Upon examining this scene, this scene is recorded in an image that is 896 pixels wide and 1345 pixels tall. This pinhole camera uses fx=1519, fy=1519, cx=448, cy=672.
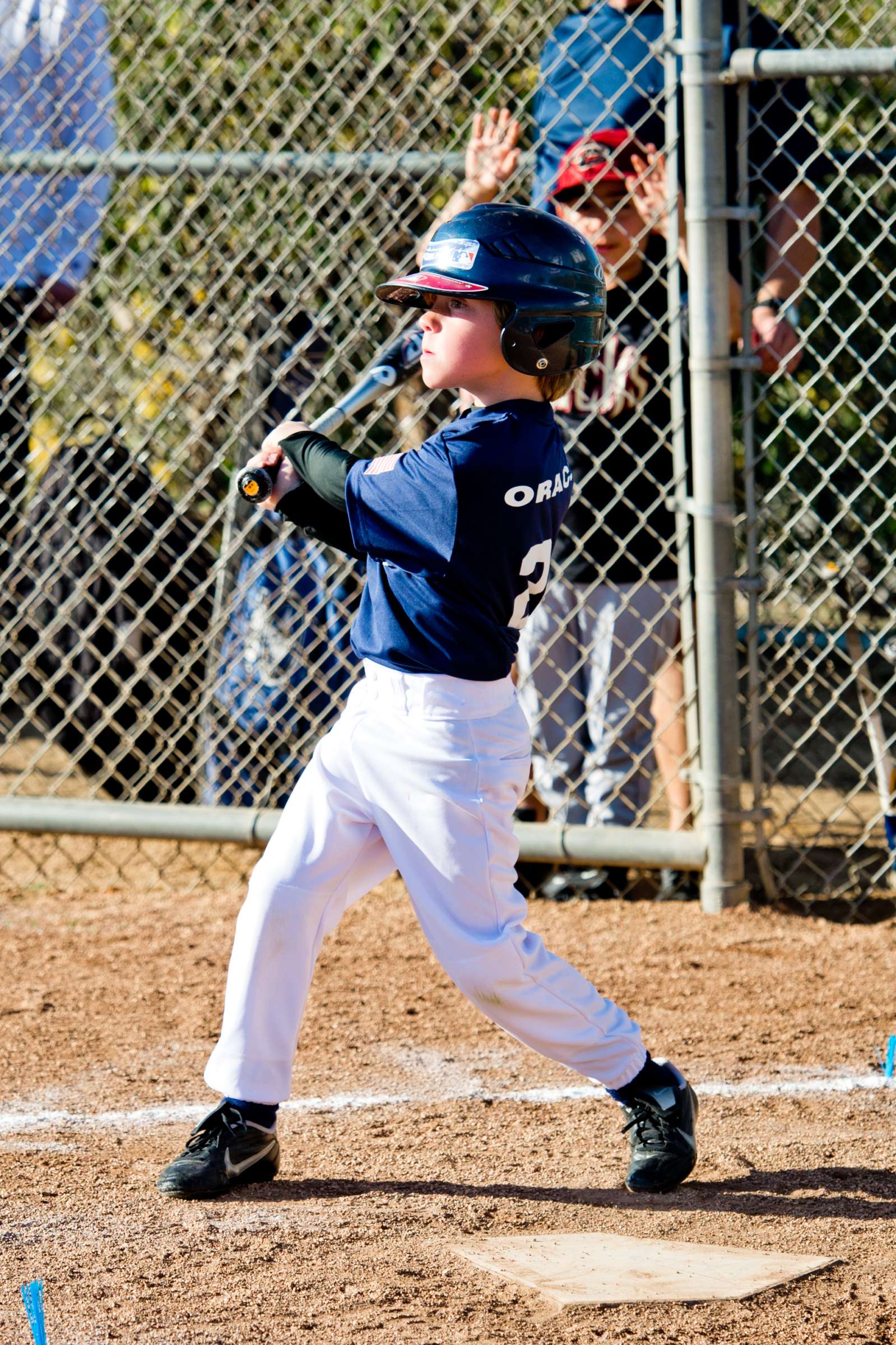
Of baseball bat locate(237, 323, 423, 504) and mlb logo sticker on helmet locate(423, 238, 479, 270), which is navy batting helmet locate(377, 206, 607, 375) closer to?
mlb logo sticker on helmet locate(423, 238, 479, 270)

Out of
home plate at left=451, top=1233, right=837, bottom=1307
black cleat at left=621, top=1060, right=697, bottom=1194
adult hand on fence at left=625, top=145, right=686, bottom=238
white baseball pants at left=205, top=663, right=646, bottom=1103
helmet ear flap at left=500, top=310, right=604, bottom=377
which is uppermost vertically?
adult hand on fence at left=625, top=145, right=686, bottom=238

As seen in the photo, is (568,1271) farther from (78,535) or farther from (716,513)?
(78,535)

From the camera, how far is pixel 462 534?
2.46 metres

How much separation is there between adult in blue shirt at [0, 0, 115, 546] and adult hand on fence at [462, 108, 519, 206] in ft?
4.09

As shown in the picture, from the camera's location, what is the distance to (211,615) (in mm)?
5137

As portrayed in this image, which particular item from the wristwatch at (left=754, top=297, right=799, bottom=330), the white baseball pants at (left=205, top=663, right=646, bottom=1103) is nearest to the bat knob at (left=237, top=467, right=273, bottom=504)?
the white baseball pants at (left=205, top=663, right=646, bottom=1103)

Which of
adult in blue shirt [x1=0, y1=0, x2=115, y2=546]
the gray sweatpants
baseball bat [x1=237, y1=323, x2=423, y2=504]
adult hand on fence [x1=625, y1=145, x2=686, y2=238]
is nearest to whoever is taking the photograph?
baseball bat [x1=237, y1=323, x2=423, y2=504]

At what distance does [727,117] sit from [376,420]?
62.4 inches

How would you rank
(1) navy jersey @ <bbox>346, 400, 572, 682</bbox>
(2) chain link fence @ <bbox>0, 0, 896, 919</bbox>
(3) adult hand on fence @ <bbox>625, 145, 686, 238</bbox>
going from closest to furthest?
(1) navy jersey @ <bbox>346, 400, 572, 682</bbox> < (3) adult hand on fence @ <bbox>625, 145, 686, 238</bbox> < (2) chain link fence @ <bbox>0, 0, 896, 919</bbox>

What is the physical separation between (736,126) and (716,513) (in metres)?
1.02

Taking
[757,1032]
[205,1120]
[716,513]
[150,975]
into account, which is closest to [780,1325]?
[205,1120]

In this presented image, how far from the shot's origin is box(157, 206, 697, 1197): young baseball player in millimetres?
2490

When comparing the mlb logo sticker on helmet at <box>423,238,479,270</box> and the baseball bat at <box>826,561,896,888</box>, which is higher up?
the mlb logo sticker on helmet at <box>423,238,479,270</box>

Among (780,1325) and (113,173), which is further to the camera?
(113,173)
